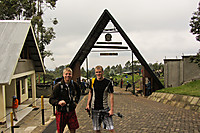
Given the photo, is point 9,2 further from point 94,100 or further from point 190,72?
point 94,100

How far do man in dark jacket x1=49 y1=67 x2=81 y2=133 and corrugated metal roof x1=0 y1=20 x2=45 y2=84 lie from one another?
598cm

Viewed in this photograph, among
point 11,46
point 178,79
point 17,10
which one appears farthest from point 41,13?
point 178,79

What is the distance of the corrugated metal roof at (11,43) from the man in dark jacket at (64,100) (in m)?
5.98

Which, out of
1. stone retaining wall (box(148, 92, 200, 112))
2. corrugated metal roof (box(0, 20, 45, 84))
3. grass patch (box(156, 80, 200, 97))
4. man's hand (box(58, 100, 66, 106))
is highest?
corrugated metal roof (box(0, 20, 45, 84))

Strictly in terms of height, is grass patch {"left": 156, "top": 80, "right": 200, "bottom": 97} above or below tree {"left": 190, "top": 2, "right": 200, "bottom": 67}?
below

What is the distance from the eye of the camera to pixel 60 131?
4.55 meters

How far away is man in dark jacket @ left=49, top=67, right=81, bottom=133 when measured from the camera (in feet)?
14.8

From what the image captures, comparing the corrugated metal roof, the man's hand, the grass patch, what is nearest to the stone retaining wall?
the grass patch

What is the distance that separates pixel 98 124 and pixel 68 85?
3.97ft

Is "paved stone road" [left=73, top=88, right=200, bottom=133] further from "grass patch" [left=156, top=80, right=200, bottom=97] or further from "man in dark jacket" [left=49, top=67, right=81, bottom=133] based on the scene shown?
"grass patch" [left=156, top=80, right=200, bottom=97]

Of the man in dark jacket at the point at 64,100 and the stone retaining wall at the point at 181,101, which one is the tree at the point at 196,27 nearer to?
the stone retaining wall at the point at 181,101

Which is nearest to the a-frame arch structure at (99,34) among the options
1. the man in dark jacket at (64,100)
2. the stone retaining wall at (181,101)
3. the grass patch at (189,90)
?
the grass patch at (189,90)

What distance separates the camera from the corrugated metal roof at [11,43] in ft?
32.5

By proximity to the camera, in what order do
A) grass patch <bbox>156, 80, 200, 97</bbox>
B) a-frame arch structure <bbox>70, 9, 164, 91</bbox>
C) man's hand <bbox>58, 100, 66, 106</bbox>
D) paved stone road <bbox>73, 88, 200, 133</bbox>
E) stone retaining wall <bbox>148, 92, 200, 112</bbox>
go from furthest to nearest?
a-frame arch structure <bbox>70, 9, 164, 91</bbox>
grass patch <bbox>156, 80, 200, 97</bbox>
stone retaining wall <bbox>148, 92, 200, 112</bbox>
paved stone road <bbox>73, 88, 200, 133</bbox>
man's hand <bbox>58, 100, 66, 106</bbox>
